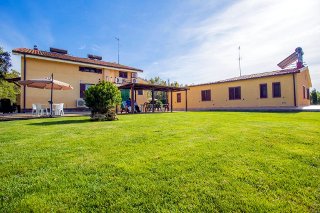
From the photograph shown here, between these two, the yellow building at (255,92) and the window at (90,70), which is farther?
the window at (90,70)

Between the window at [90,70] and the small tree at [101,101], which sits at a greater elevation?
the window at [90,70]

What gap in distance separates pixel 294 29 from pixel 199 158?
13300 mm

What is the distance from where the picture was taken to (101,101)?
9.06m

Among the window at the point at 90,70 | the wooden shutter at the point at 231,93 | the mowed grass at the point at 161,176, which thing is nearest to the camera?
the mowed grass at the point at 161,176

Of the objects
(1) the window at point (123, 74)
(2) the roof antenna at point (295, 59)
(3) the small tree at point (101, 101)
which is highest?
(2) the roof antenna at point (295, 59)

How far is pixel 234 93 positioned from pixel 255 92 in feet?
7.63

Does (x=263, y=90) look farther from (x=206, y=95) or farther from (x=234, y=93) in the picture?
(x=206, y=95)

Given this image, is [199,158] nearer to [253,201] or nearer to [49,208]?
[253,201]

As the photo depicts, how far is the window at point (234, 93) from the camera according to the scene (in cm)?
2043

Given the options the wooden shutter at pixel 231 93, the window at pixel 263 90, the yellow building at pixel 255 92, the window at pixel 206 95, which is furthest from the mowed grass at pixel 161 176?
the window at pixel 206 95

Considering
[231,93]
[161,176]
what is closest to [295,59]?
[231,93]

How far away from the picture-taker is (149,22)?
1321 centimetres

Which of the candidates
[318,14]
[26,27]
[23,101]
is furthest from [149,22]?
[23,101]

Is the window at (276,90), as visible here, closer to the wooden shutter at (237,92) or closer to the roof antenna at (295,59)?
the wooden shutter at (237,92)
